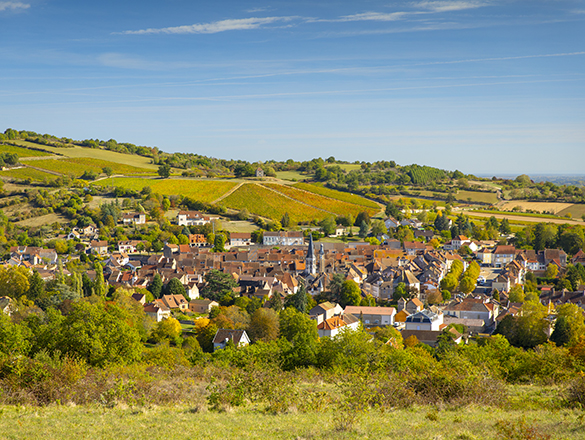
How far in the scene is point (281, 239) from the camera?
232 ft

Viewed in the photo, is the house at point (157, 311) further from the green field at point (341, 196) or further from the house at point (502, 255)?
the green field at point (341, 196)

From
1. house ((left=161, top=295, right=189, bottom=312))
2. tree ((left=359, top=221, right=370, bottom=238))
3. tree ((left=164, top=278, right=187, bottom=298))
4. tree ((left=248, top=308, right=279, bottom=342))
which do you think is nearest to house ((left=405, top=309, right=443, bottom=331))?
tree ((left=248, top=308, right=279, bottom=342))

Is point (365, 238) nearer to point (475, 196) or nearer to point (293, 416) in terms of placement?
point (475, 196)

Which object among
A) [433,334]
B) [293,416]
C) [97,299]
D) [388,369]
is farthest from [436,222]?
[293,416]

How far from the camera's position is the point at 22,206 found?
7506 centimetres

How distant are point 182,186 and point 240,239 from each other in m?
26.4

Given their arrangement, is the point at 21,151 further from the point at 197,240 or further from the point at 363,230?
the point at 363,230

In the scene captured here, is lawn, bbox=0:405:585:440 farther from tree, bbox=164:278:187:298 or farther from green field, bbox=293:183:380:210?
green field, bbox=293:183:380:210

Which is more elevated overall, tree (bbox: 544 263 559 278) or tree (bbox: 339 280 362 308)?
tree (bbox: 544 263 559 278)

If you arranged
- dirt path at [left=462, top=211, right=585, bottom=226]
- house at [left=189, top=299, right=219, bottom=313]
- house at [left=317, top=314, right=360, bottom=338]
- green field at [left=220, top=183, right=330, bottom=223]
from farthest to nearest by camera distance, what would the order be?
green field at [left=220, top=183, right=330, bottom=223], dirt path at [left=462, top=211, right=585, bottom=226], house at [left=189, top=299, right=219, bottom=313], house at [left=317, top=314, right=360, bottom=338]

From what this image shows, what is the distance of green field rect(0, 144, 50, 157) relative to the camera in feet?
329

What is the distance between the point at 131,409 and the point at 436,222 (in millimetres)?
75038

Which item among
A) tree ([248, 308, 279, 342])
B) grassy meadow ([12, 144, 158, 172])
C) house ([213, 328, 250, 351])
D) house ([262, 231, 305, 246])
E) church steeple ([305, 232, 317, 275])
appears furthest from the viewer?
grassy meadow ([12, 144, 158, 172])

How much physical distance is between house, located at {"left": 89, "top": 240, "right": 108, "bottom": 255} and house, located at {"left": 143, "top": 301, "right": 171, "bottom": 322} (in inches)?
989
